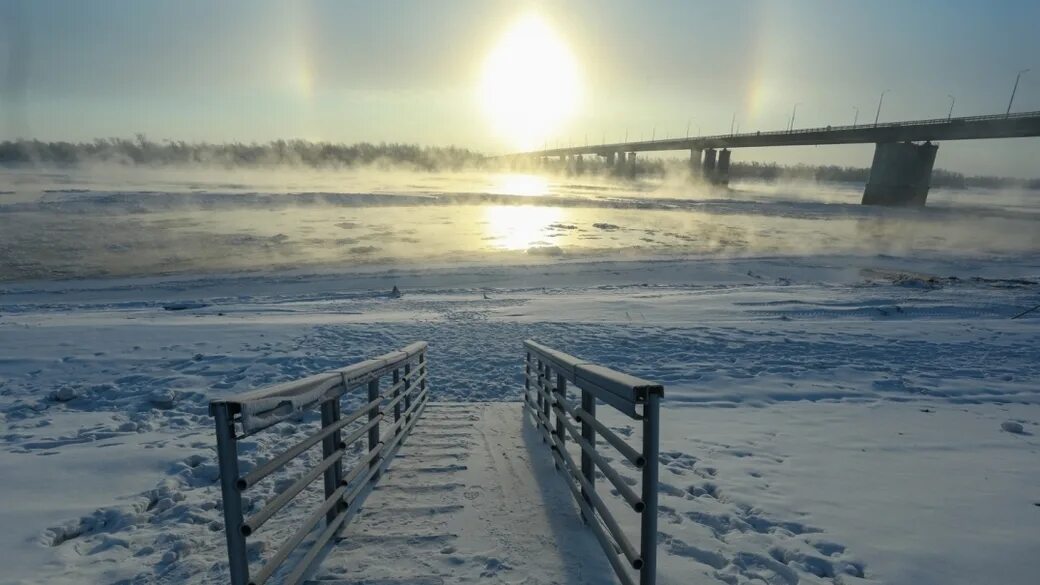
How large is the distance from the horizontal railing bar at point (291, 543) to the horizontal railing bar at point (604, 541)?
5.25ft

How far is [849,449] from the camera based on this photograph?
614cm

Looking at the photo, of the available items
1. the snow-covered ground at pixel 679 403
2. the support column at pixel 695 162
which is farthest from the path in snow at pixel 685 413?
the support column at pixel 695 162

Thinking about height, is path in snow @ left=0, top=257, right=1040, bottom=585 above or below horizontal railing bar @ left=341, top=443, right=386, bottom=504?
below

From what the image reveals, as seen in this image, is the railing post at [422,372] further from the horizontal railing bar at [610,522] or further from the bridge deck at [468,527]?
the horizontal railing bar at [610,522]

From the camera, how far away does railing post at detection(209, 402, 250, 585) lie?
7.59 feet

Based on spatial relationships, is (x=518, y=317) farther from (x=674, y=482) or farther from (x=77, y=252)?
(x=77, y=252)

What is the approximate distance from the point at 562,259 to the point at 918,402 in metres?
22.4

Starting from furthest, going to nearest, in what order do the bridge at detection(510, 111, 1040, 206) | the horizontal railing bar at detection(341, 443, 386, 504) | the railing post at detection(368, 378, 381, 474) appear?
1. the bridge at detection(510, 111, 1040, 206)
2. the railing post at detection(368, 378, 381, 474)
3. the horizontal railing bar at detection(341, 443, 386, 504)

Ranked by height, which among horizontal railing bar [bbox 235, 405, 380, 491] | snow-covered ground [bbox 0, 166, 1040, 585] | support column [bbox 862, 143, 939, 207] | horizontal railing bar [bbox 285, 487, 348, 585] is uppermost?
support column [bbox 862, 143, 939, 207]

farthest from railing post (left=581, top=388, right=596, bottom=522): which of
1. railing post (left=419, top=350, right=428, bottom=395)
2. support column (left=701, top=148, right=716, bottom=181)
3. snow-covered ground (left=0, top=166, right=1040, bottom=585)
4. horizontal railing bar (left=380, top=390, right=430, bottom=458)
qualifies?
support column (left=701, top=148, right=716, bottom=181)

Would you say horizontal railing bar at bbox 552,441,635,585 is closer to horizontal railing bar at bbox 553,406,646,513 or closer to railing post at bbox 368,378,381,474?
horizontal railing bar at bbox 553,406,646,513

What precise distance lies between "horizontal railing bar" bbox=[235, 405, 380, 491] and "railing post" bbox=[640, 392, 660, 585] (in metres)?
1.69

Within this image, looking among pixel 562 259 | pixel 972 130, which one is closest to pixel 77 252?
pixel 562 259

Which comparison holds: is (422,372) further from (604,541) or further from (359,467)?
(604,541)
